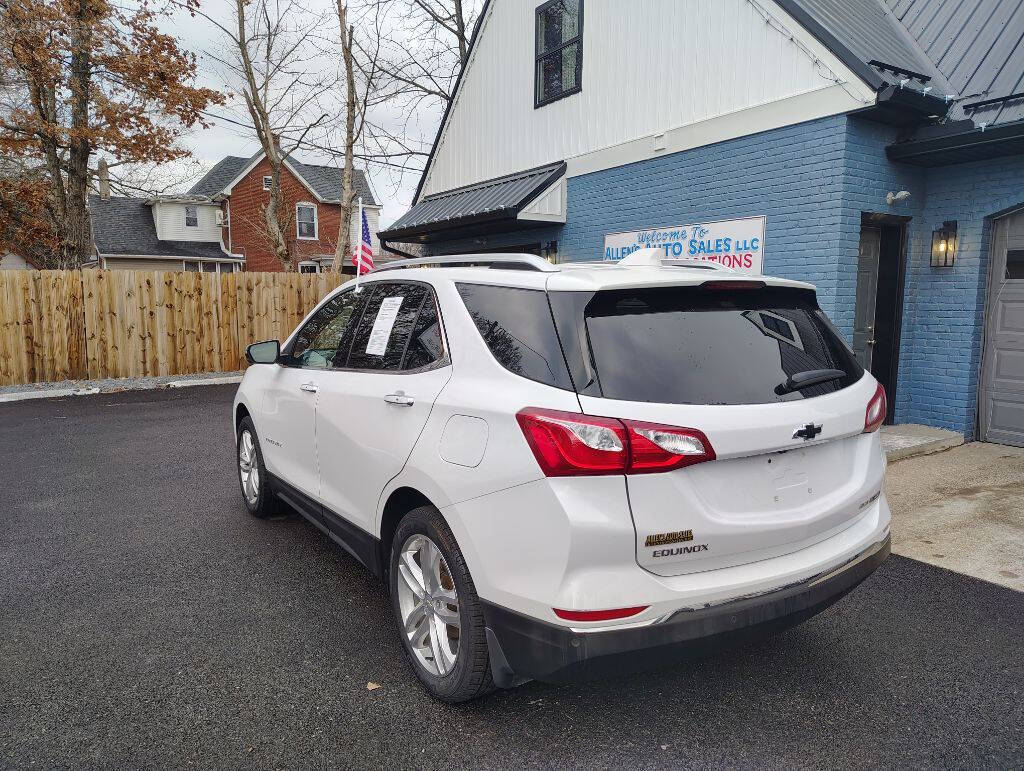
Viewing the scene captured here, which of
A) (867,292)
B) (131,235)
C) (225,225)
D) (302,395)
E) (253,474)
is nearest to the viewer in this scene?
(302,395)

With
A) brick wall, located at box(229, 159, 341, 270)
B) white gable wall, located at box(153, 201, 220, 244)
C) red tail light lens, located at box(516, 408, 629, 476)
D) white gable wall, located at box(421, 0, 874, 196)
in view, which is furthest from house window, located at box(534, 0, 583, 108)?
white gable wall, located at box(153, 201, 220, 244)

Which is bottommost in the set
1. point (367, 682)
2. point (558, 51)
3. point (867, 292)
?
point (367, 682)

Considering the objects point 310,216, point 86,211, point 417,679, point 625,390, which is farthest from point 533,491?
point 310,216

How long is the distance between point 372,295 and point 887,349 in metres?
6.78

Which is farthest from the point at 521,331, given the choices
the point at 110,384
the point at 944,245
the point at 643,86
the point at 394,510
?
the point at 110,384

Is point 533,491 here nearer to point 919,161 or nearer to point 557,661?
point 557,661

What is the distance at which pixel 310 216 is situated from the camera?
34.5 meters

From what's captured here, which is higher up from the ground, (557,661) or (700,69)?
(700,69)

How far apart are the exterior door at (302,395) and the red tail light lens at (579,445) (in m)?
2.00

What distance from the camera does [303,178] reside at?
112ft

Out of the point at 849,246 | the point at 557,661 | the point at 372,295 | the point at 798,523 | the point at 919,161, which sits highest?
the point at 919,161

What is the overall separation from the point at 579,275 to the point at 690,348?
0.49 meters

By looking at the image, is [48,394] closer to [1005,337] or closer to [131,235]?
[1005,337]

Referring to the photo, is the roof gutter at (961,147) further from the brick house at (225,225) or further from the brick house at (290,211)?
the brick house at (290,211)
